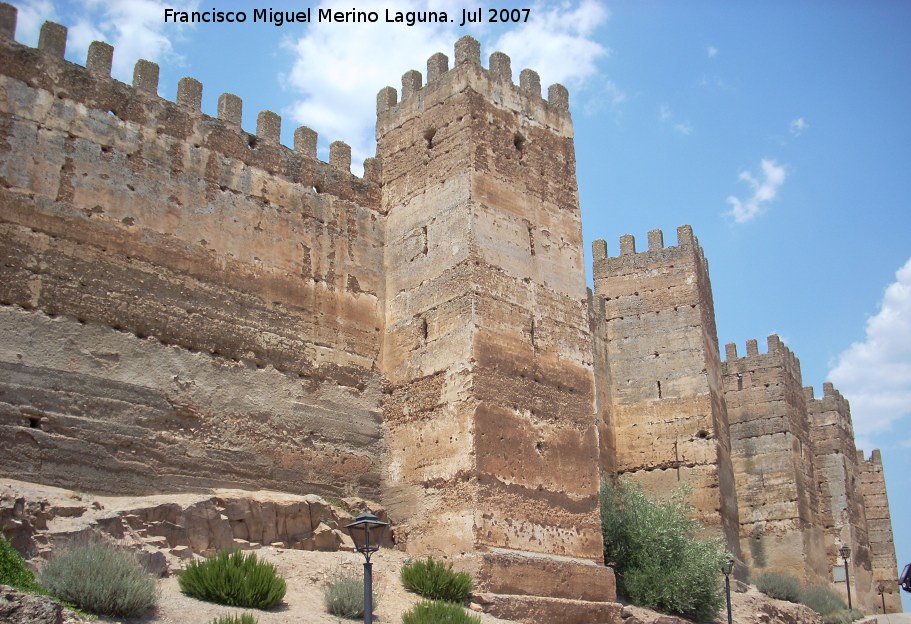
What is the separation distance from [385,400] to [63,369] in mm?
4917

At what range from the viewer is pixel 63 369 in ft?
40.2

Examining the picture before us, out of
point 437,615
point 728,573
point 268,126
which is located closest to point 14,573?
point 437,615

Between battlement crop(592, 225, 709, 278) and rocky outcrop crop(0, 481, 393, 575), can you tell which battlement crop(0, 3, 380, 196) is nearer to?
rocky outcrop crop(0, 481, 393, 575)

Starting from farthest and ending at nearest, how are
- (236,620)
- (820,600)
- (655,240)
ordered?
(655,240), (820,600), (236,620)

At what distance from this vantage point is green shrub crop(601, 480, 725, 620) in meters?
16.3

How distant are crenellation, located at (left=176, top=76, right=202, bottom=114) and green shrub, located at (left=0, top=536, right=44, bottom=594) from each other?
7.38 metres

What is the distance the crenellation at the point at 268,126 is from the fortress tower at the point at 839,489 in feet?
55.5

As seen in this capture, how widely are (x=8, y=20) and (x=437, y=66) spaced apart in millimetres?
6499

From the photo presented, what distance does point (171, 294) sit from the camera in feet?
44.8

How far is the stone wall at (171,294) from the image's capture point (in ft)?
40.3

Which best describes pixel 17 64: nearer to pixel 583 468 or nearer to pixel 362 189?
pixel 362 189

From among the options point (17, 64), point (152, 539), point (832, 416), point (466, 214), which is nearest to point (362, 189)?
point (466, 214)

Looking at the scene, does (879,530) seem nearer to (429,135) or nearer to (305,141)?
(429,135)

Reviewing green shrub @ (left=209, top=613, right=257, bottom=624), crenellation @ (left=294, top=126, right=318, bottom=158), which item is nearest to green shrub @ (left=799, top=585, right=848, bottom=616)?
crenellation @ (left=294, top=126, right=318, bottom=158)
